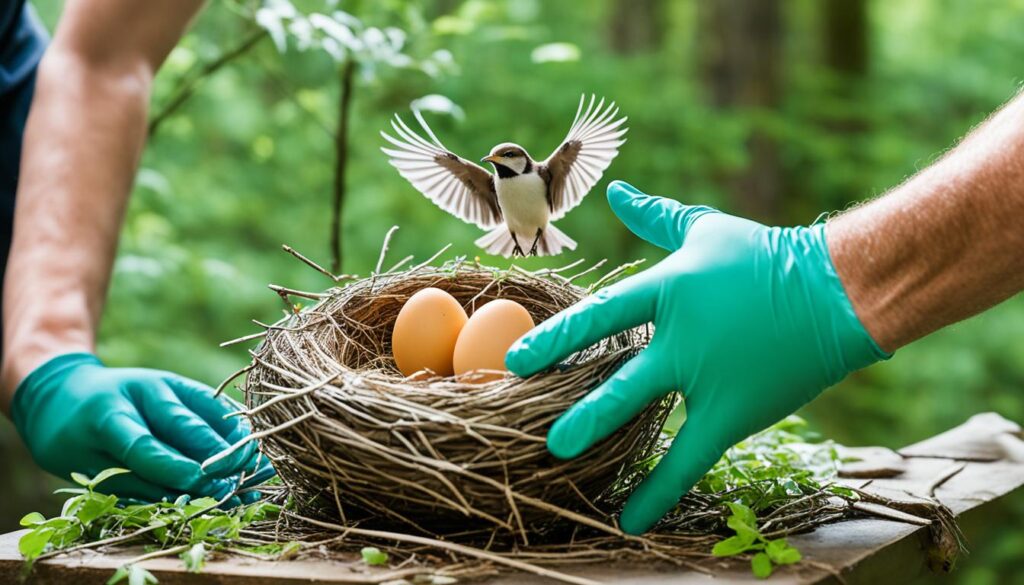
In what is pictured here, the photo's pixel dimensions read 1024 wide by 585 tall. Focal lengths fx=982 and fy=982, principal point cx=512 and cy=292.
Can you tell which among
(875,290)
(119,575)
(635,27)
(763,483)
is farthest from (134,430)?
(635,27)

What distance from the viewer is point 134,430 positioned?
1463 mm

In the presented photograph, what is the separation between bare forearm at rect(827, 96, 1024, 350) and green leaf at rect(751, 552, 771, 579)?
13.8 inches

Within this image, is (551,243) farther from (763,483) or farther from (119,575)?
(119,575)

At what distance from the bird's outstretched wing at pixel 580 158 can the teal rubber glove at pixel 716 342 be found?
0.25 m

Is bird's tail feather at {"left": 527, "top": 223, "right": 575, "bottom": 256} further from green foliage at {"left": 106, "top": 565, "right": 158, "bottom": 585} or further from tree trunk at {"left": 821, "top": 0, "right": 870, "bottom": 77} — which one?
tree trunk at {"left": 821, "top": 0, "right": 870, "bottom": 77}

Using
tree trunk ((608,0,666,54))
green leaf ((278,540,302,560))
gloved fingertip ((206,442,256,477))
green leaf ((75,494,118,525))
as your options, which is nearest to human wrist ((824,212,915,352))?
green leaf ((278,540,302,560))

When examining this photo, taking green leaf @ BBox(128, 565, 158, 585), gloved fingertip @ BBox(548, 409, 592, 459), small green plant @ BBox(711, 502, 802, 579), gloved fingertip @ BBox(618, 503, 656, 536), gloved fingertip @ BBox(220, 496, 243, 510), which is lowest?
gloved fingertip @ BBox(220, 496, 243, 510)

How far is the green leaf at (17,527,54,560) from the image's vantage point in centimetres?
117

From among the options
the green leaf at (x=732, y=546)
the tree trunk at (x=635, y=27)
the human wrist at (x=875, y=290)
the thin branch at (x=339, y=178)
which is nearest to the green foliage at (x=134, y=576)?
the green leaf at (x=732, y=546)

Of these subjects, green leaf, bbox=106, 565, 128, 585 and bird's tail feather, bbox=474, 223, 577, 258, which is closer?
green leaf, bbox=106, 565, 128, 585

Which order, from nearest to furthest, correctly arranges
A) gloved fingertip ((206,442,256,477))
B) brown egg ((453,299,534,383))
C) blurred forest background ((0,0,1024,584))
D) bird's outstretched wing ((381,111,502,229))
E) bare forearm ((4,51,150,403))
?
brown egg ((453,299,534,383)) < gloved fingertip ((206,442,256,477)) < bird's outstretched wing ((381,111,502,229)) < bare forearm ((4,51,150,403)) < blurred forest background ((0,0,1024,584))

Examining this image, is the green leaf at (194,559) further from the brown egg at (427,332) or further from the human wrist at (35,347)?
the human wrist at (35,347)

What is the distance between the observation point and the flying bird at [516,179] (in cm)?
145

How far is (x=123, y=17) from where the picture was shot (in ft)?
6.73
